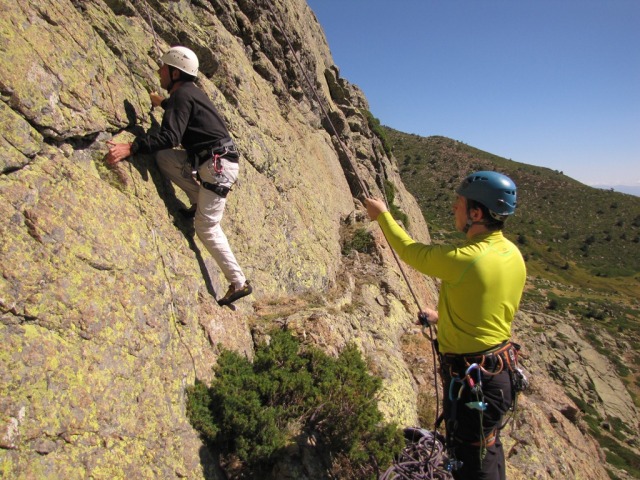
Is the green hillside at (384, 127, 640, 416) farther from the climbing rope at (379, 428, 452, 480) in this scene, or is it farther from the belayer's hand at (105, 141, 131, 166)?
the belayer's hand at (105, 141, 131, 166)

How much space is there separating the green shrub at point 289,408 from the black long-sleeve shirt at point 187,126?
3.00 metres

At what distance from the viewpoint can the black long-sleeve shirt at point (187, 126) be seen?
16.4 feet

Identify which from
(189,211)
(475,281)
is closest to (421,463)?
(475,281)

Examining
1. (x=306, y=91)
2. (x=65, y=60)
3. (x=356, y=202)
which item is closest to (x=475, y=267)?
(x=65, y=60)

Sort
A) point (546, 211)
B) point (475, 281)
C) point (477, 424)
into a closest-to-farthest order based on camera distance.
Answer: point (475, 281) → point (477, 424) → point (546, 211)

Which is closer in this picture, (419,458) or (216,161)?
(216,161)

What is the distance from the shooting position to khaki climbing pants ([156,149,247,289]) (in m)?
5.48

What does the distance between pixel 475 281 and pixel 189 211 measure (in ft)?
14.1

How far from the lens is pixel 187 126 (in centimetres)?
530

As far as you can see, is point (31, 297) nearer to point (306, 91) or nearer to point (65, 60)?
point (65, 60)

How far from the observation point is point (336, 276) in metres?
10.4

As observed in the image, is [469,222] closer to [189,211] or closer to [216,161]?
[216,161]

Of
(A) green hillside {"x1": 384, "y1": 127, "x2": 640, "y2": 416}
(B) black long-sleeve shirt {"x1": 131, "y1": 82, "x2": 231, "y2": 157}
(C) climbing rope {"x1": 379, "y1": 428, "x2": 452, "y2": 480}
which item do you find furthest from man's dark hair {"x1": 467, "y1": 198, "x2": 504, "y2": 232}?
(A) green hillside {"x1": 384, "y1": 127, "x2": 640, "y2": 416}

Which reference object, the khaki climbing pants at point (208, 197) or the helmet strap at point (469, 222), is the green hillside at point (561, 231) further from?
the helmet strap at point (469, 222)
